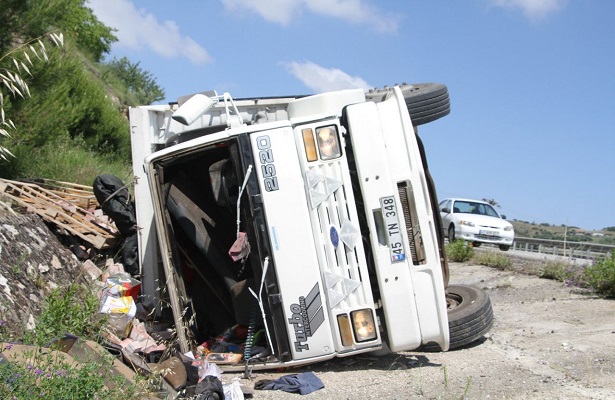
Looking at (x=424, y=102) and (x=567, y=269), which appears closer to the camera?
(x=424, y=102)

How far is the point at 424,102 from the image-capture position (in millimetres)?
6633

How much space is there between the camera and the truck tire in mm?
6598

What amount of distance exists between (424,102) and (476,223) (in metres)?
12.8

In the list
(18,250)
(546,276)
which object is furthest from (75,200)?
(546,276)

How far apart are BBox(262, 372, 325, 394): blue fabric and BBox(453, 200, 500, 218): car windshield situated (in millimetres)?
14609

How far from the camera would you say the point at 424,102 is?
6.63 m

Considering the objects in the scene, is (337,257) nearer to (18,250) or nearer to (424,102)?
(424,102)

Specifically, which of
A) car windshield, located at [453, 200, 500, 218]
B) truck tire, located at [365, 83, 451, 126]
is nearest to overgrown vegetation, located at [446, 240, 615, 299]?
truck tire, located at [365, 83, 451, 126]

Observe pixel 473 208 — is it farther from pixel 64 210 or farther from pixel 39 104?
pixel 64 210

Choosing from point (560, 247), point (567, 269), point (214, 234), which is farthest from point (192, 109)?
point (560, 247)

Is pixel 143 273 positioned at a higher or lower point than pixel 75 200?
lower

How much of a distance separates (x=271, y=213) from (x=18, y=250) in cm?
262

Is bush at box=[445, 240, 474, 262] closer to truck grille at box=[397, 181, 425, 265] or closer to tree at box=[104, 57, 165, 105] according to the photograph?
truck grille at box=[397, 181, 425, 265]

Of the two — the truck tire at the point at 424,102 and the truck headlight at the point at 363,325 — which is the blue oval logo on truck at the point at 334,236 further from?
the truck tire at the point at 424,102
